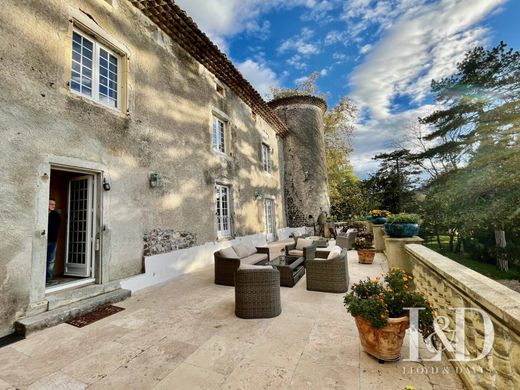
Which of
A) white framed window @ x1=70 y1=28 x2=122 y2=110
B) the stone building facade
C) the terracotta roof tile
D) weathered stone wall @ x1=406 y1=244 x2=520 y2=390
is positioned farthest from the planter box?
the terracotta roof tile

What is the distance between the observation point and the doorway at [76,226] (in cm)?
436

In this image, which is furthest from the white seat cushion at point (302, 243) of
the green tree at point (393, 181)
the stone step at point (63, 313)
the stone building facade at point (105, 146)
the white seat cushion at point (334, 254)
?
the green tree at point (393, 181)

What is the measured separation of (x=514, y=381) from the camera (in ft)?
4.46

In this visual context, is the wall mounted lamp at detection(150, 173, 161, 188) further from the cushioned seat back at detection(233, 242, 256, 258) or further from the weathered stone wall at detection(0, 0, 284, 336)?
the cushioned seat back at detection(233, 242, 256, 258)

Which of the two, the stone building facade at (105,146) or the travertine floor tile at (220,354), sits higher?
the stone building facade at (105,146)

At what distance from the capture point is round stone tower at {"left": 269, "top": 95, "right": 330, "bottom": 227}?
15.0 m

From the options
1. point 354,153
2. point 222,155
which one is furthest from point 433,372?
point 354,153

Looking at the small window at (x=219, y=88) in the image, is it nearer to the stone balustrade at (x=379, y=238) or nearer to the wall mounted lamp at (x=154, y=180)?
the wall mounted lamp at (x=154, y=180)

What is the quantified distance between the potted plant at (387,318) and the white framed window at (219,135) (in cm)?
689

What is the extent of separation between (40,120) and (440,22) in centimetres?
1142

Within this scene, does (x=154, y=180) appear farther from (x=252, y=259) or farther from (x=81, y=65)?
(x=252, y=259)

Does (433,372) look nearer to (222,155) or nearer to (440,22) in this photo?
(222,155)
